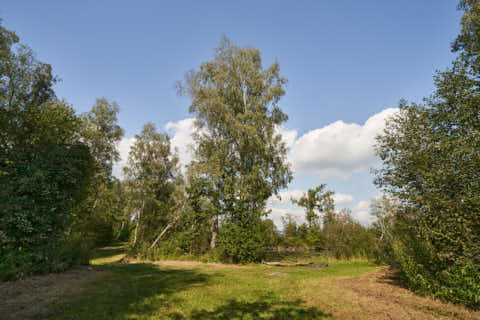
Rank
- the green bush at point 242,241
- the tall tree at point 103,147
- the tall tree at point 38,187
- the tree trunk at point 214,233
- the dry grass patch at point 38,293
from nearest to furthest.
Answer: the dry grass patch at point 38,293
the tall tree at point 38,187
the green bush at point 242,241
the tree trunk at point 214,233
the tall tree at point 103,147

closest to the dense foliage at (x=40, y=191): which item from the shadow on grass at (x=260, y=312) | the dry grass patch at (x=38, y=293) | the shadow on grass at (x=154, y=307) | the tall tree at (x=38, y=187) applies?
the tall tree at (x=38, y=187)

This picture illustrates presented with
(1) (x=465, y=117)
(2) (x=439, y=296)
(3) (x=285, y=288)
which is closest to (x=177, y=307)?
(3) (x=285, y=288)

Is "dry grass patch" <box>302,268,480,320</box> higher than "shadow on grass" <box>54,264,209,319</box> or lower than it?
higher

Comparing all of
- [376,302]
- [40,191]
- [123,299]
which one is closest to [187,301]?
[123,299]

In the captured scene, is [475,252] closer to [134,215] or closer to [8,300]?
[8,300]

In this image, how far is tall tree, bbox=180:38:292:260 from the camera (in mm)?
16391

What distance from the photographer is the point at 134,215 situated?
73.7 feet

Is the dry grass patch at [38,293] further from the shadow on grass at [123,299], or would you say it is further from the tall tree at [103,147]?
the tall tree at [103,147]

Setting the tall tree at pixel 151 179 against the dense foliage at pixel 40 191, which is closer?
the dense foliage at pixel 40 191

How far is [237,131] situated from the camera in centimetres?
1772

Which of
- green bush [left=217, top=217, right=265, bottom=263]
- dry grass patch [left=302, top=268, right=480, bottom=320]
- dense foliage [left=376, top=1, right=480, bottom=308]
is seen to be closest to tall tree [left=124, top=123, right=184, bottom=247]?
green bush [left=217, top=217, right=265, bottom=263]

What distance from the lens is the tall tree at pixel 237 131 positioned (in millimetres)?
16391

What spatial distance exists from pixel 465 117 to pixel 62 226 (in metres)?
12.5

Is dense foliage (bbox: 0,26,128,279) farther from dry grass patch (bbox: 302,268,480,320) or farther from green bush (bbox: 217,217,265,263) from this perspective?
dry grass patch (bbox: 302,268,480,320)
